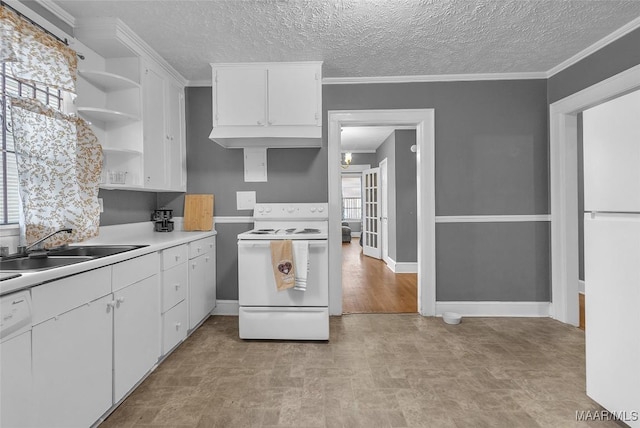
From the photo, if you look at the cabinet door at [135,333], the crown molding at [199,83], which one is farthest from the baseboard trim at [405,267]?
the cabinet door at [135,333]

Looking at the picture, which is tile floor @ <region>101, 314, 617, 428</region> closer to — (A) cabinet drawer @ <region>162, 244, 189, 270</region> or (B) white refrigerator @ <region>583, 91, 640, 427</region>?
(B) white refrigerator @ <region>583, 91, 640, 427</region>

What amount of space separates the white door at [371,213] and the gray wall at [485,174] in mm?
3356

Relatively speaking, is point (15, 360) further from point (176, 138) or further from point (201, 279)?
point (176, 138)

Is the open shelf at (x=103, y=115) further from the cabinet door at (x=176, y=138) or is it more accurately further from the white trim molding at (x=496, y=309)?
the white trim molding at (x=496, y=309)

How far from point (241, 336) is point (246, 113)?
1884 millimetres

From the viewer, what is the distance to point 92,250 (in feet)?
6.79

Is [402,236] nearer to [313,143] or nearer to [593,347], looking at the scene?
[313,143]

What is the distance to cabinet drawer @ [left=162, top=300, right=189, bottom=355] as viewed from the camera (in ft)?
7.68

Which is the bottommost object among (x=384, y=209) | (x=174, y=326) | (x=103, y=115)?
(x=174, y=326)

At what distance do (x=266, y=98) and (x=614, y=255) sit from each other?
2606 millimetres

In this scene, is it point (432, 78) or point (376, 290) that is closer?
point (432, 78)

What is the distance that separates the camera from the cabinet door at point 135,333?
1.80m

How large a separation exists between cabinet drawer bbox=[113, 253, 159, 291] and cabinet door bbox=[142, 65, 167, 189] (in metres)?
0.80

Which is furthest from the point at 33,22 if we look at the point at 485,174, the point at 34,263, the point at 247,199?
the point at 485,174
